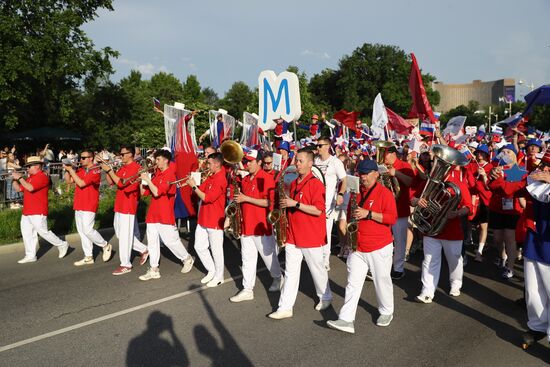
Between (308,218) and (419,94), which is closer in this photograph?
(308,218)

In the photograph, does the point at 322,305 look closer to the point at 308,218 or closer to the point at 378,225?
the point at 308,218

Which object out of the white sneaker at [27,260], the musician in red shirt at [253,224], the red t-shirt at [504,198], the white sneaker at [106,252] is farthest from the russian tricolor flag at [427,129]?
the white sneaker at [27,260]

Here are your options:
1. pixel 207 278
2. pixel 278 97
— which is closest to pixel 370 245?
pixel 207 278

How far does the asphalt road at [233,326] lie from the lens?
14.8 feet

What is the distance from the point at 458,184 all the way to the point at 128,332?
4.24 metres

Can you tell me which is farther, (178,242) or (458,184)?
(178,242)

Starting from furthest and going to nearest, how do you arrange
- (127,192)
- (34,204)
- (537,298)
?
(34,204) < (127,192) < (537,298)

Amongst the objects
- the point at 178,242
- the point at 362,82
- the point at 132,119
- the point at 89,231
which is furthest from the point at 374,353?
the point at 362,82

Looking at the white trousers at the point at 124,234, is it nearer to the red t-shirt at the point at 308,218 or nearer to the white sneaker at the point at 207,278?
the white sneaker at the point at 207,278

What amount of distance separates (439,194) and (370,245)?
1312mm

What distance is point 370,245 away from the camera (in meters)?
5.02

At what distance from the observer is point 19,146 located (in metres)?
27.7

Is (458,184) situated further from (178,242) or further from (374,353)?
(178,242)

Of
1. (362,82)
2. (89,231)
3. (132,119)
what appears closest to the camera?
(89,231)
